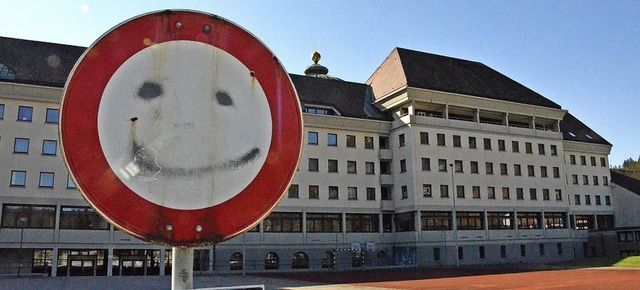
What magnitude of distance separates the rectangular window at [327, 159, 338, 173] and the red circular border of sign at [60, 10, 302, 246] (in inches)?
1962

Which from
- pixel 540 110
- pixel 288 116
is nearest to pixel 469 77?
pixel 540 110

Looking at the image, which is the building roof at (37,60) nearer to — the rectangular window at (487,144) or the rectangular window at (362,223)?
the rectangular window at (362,223)

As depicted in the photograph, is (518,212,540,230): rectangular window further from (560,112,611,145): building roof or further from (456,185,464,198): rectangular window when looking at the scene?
(560,112,611,145): building roof

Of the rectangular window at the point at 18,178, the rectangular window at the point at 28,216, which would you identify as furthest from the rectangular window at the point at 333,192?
the rectangular window at the point at 18,178

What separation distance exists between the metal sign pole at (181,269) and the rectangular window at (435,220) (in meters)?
50.7

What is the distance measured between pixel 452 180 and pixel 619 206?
28.2m

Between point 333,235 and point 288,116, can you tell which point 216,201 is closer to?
point 288,116

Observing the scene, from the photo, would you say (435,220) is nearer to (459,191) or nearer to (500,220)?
(459,191)

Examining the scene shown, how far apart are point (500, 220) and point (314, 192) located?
65.8 feet

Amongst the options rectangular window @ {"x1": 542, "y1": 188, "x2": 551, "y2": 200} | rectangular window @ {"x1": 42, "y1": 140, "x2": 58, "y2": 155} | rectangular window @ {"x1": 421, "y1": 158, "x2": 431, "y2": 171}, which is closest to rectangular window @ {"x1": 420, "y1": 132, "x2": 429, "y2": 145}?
rectangular window @ {"x1": 421, "y1": 158, "x2": 431, "y2": 171}

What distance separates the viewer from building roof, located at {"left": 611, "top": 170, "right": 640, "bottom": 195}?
2647 inches

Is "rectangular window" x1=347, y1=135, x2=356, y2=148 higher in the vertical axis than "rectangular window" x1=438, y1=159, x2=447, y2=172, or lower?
higher

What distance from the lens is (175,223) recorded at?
2.21 metres

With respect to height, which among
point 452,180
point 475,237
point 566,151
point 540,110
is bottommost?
point 475,237
